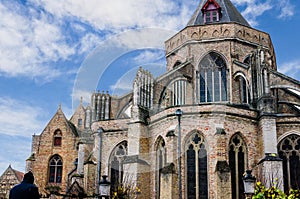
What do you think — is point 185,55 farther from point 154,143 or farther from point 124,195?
point 124,195

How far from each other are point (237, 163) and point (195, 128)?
310 cm

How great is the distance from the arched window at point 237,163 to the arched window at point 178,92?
25.0 ft

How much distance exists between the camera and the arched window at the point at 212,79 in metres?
30.5

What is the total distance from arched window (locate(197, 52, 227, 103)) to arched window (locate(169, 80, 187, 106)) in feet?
3.77

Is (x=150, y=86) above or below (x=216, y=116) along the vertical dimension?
above

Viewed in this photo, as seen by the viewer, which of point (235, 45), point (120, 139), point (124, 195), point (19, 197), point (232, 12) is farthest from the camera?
point (232, 12)

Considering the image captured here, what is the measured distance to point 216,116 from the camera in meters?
23.2

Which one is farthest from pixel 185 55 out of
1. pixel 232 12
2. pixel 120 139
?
pixel 120 139

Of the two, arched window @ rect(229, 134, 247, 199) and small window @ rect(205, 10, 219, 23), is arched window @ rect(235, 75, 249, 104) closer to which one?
small window @ rect(205, 10, 219, 23)

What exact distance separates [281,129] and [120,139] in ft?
34.7

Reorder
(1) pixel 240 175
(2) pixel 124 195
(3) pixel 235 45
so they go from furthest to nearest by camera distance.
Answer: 1. (3) pixel 235 45
2. (1) pixel 240 175
3. (2) pixel 124 195

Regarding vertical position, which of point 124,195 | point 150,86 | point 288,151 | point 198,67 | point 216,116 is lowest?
point 124,195

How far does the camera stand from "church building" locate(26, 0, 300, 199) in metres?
22.7

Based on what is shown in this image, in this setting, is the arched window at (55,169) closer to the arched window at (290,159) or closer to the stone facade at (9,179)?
the stone facade at (9,179)
